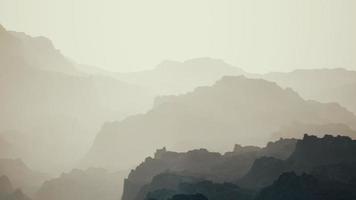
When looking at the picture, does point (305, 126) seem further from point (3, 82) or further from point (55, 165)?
point (3, 82)

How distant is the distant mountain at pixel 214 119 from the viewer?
119000mm

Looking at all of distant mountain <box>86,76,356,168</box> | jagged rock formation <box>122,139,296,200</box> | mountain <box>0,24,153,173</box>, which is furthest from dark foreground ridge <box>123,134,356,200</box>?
mountain <box>0,24,153,173</box>

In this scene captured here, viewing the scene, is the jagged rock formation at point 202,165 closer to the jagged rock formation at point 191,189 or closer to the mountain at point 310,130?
the jagged rock formation at point 191,189

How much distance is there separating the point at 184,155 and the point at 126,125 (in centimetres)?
5578

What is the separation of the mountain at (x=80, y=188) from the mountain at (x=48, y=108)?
38613 millimetres

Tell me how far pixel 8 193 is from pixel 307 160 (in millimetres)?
57958

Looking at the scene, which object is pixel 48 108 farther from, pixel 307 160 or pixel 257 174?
pixel 307 160

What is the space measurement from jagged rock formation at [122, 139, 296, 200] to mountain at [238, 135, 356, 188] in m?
5.00

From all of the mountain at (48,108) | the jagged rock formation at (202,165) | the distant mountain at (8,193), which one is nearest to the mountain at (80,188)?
the distant mountain at (8,193)

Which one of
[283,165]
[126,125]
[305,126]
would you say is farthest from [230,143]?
[283,165]

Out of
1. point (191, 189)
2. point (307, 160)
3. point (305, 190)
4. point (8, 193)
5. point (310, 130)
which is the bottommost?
point (8, 193)

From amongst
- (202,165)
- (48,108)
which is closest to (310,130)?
(202,165)

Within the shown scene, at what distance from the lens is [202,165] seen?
72.9 meters

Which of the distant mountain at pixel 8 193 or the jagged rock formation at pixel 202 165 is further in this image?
the distant mountain at pixel 8 193
